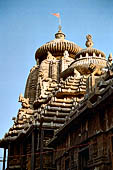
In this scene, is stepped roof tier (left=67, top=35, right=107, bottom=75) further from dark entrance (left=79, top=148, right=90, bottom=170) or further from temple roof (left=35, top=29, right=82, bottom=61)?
dark entrance (left=79, top=148, right=90, bottom=170)

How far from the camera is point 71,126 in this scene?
617 inches

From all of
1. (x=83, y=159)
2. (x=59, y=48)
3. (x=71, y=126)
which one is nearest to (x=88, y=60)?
(x=71, y=126)

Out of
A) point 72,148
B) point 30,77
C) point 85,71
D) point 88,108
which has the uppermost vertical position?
point 30,77

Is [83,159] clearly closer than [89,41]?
Yes

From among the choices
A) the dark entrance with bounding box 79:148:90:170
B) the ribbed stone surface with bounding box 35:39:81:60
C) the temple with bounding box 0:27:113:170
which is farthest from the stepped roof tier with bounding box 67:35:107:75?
the dark entrance with bounding box 79:148:90:170

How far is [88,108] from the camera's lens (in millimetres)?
13148

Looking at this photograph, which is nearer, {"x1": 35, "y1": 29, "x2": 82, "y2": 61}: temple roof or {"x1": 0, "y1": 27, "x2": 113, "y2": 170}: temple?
{"x1": 0, "y1": 27, "x2": 113, "y2": 170}: temple

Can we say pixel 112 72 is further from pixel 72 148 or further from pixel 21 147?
pixel 21 147

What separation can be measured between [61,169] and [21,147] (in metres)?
11.0

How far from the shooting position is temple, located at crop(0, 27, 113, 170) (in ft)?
41.7

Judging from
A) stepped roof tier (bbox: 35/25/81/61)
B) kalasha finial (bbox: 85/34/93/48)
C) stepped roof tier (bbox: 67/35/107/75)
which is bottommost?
stepped roof tier (bbox: 67/35/107/75)

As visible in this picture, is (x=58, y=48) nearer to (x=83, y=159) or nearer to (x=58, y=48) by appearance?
(x=58, y=48)

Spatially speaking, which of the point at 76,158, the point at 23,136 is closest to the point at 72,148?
the point at 76,158

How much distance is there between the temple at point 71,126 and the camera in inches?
500
